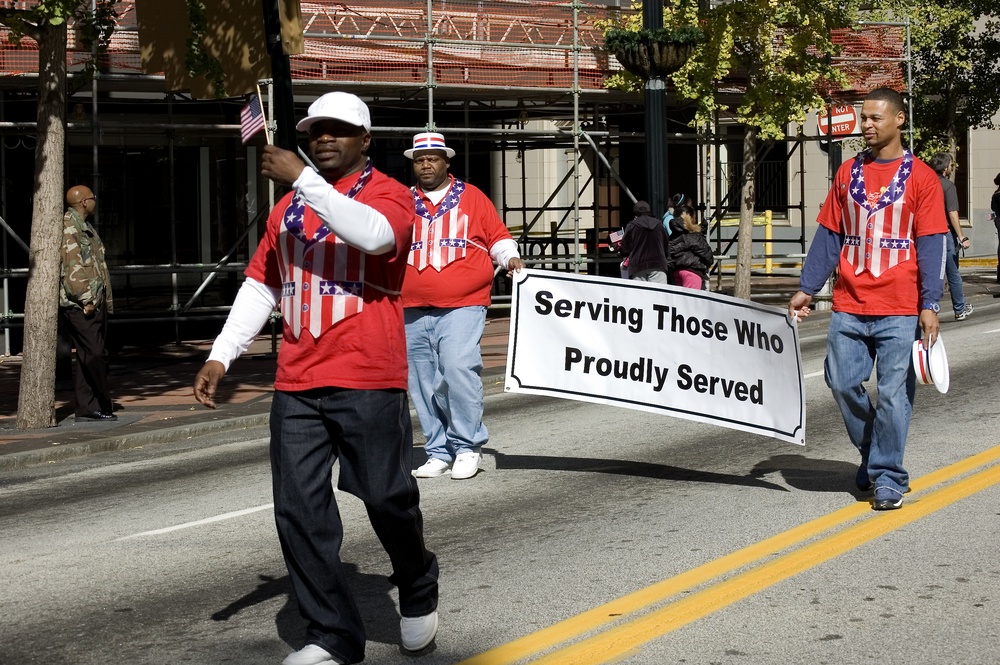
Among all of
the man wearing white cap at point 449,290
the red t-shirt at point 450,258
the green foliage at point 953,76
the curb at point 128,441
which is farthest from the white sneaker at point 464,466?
the green foliage at point 953,76

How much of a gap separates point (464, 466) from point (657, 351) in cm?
129

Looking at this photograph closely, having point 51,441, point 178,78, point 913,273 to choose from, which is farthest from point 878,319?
point 178,78

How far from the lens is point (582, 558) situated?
21.6 feet

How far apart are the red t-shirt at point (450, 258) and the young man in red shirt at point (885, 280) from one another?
2083mm

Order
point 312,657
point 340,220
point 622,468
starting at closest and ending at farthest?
point 340,220 < point 312,657 < point 622,468

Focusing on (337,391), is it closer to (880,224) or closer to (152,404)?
(880,224)

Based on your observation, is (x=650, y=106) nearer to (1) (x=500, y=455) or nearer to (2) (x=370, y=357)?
(1) (x=500, y=455)

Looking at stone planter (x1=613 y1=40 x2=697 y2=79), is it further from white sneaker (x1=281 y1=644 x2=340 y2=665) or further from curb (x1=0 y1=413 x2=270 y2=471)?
white sneaker (x1=281 y1=644 x2=340 y2=665)

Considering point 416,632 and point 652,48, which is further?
point 652,48

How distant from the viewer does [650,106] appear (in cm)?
1529

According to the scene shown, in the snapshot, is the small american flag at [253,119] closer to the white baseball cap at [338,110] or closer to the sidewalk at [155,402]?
the sidewalk at [155,402]

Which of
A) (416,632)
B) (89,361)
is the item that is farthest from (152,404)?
(416,632)

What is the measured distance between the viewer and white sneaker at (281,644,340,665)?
4.89 metres

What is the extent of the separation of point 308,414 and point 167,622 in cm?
130
